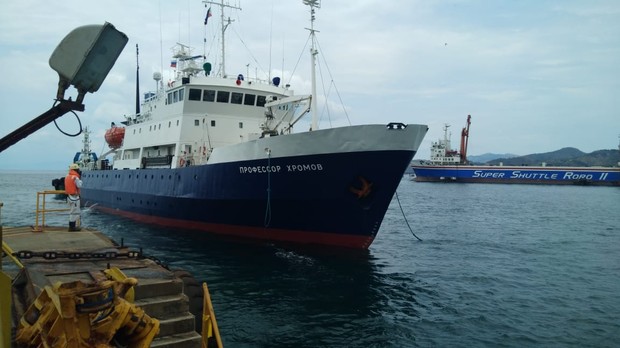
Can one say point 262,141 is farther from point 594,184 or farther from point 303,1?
point 594,184

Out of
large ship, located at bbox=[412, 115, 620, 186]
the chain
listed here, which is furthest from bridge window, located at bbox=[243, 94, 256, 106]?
large ship, located at bbox=[412, 115, 620, 186]

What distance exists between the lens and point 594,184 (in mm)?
78188

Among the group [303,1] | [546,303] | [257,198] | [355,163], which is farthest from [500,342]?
[303,1]

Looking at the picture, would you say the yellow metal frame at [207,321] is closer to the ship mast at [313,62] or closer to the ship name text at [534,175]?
the ship mast at [313,62]

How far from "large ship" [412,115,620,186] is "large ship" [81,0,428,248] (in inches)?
2891

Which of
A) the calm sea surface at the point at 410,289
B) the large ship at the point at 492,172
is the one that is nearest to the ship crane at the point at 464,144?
the large ship at the point at 492,172

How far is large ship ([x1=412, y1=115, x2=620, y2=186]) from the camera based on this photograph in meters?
77.7

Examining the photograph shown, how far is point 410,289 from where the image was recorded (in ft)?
38.8

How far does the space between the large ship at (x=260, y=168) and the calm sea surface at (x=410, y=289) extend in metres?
0.91

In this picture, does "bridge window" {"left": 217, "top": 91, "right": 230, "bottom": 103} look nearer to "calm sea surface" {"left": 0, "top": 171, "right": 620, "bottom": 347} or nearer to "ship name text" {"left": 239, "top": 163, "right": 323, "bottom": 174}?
"ship name text" {"left": 239, "top": 163, "right": 323, "bottom": 174}

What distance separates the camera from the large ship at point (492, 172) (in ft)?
255

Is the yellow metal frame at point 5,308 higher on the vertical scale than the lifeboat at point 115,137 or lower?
lower

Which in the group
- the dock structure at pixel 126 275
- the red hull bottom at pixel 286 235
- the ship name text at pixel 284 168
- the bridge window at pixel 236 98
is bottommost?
the red hull bottom at pixel 286 235

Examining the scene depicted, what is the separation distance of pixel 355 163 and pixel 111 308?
10841mm
